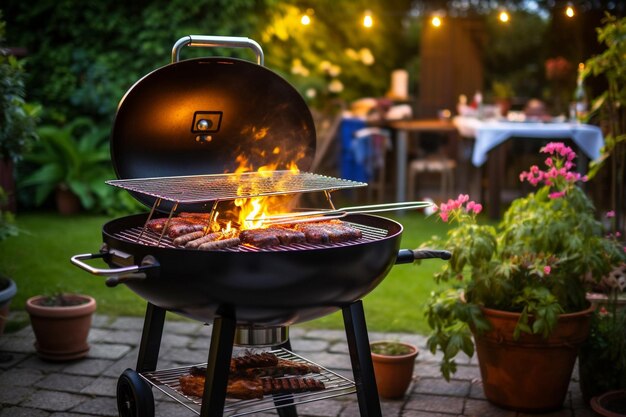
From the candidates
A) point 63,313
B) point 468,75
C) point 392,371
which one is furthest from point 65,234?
point 468,75

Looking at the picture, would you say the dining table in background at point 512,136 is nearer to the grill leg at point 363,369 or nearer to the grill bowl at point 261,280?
the grill leg at point 363,369

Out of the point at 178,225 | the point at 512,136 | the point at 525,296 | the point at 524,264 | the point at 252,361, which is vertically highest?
the point at 512,136

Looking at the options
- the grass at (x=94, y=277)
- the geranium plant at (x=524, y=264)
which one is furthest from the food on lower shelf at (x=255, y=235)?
the grass at (x=94, y=277)

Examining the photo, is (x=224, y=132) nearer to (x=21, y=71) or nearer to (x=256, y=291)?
(x=256, y=291)

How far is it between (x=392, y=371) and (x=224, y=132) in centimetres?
126

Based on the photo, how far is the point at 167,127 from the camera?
9.89 ft

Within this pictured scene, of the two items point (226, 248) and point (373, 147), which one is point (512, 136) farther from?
point (226, 248)

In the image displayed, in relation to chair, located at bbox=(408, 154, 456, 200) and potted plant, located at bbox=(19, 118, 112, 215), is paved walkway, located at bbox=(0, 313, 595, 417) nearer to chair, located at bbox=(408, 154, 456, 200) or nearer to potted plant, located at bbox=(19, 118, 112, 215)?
potted plant, located at bbox=(19, 118, 112, 215)

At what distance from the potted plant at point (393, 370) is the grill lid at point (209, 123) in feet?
3.00

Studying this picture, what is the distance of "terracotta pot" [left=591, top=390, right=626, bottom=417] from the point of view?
3.24 m

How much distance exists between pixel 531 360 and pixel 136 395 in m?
1.63

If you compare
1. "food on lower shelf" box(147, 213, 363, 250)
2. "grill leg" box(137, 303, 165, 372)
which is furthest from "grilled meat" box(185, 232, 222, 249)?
"grill leg" box(137, 303, 165, 372)

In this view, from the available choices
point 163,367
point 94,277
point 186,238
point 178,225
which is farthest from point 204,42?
point 94,277

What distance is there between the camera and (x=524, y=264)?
3.50 metres
